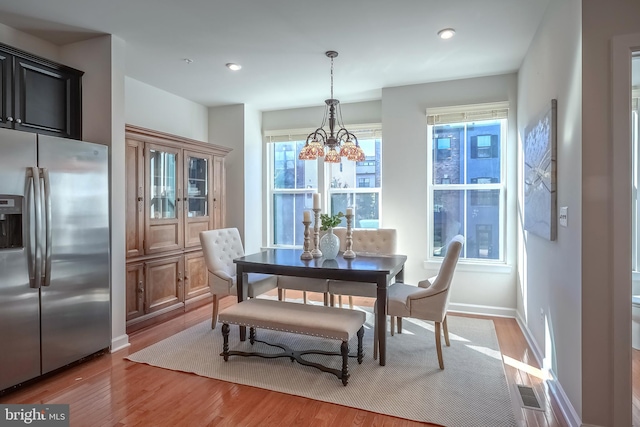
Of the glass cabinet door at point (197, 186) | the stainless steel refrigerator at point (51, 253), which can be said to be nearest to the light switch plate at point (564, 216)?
the stainless steel refrigerator at point (51, 253)

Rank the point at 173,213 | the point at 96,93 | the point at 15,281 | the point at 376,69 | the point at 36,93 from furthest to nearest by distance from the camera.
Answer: the point at 173,213, the point at 376,69, the point at 96,93, the point at 36,93, the point at 15,281

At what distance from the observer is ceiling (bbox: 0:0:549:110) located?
2580 millimetres

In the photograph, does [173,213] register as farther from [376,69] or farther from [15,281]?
[376,69]

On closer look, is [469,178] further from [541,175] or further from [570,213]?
[570,213]

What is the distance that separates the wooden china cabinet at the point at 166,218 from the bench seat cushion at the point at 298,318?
4.57 feet

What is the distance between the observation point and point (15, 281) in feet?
7.62

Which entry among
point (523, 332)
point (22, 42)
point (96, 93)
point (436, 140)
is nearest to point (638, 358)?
point (523, 332)

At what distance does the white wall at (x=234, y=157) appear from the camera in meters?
Answer: 5.11

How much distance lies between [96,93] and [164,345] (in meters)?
2.33

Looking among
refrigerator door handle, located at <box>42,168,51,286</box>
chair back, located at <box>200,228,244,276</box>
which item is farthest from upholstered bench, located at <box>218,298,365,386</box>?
refrigerator door handle, located at <box>42,168,51,286</box>

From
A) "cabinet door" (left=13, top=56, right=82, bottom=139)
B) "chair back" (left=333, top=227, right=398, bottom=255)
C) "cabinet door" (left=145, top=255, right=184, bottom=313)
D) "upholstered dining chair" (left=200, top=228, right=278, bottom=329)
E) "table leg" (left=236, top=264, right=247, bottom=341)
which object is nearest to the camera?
"cabinet door" (left=13, top=56, right=82, bottom=139)

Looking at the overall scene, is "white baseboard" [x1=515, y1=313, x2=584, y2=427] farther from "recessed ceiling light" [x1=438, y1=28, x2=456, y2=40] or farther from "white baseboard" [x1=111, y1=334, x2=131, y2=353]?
"white baseboard" [x1=111, y1=334, x2=131, y2=353]

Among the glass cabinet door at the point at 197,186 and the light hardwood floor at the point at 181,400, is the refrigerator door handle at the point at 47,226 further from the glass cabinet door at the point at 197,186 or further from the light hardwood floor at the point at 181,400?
the glass cabinet door at the point at 197,186

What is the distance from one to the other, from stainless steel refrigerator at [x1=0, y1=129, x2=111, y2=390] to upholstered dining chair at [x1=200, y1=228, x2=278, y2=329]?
0.88 metres
